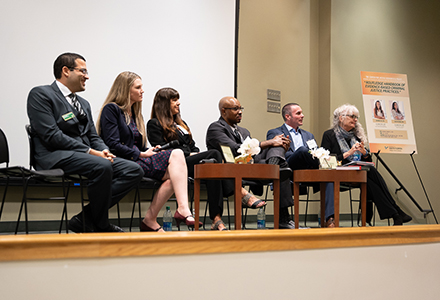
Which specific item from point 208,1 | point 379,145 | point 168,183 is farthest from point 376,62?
point 168,183

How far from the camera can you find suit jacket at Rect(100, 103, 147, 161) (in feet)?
10.3

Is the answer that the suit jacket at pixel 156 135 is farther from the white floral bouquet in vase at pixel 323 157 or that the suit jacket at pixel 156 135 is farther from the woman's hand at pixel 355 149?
the woman's hand at pixel 355 149

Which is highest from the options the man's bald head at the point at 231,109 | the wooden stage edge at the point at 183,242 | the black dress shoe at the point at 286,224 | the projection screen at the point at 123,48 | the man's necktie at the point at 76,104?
the projection screen at the point at 123,48

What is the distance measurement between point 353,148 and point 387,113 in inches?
53.8

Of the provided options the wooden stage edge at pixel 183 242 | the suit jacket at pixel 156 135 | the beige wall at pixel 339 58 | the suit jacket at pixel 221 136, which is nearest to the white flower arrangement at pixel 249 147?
the suit jacket at pixel 221 136

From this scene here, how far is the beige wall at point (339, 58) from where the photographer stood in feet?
17.6

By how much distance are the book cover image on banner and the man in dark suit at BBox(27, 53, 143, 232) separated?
10.7 feet

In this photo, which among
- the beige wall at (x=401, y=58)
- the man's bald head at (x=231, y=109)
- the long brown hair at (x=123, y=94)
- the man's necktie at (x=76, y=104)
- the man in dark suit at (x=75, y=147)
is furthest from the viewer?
the beige wall at (x=401, y=58)

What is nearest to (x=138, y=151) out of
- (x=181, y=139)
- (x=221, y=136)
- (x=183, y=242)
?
(x=181, y=139)

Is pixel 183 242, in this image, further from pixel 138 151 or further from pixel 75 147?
pixel 138 151

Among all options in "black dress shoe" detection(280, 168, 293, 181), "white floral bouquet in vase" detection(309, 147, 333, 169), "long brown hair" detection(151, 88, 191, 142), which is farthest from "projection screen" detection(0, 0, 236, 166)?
"white floral bouquet in vase" detection(309, 147, 333, 169)

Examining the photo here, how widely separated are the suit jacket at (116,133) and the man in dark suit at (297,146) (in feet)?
4.29

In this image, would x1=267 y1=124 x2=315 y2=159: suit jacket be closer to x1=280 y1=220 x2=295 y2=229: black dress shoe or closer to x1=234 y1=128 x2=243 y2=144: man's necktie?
x1=234 y1=128 x2=243 y2=144: man's necktie

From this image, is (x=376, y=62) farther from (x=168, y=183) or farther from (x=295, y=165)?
(x=168, y=183)
